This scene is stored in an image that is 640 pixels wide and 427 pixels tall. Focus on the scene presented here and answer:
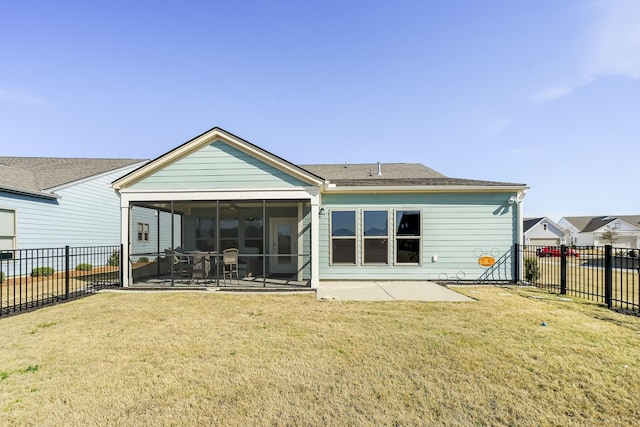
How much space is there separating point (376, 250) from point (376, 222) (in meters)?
0.99

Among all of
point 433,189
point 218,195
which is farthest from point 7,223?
point 433,189

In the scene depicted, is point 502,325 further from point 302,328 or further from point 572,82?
point 572,82

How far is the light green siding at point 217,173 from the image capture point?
9.33 m

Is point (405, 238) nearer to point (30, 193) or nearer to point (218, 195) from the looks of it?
point (218, 195)

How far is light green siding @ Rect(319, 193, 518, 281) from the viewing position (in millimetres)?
10406

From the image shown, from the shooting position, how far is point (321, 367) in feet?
12.5

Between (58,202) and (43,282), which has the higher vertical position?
(58,202)

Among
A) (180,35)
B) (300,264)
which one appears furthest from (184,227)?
(180,35)

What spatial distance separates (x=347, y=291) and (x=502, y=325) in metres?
4.13

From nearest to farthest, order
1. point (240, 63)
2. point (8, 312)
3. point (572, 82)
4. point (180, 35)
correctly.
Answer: point (8, 312), point (572, 82), point (180, 35), point (240, 63)

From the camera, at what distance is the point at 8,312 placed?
6375mm

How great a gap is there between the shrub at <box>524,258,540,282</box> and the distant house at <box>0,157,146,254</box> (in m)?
18.0

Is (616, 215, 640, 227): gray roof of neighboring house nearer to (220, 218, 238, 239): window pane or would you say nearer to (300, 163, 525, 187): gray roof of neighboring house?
(300, 163, 525, 187): gray roof of neighboring house

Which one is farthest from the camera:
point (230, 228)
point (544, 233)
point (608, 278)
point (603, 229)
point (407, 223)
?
point (603, 229)
